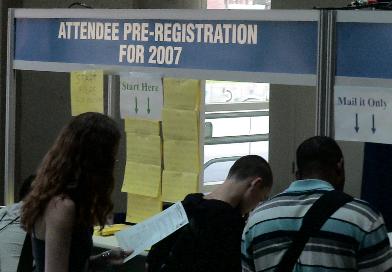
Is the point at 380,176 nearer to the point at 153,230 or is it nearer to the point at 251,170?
the point at 251,170

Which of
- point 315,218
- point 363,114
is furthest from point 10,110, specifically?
point 315,218

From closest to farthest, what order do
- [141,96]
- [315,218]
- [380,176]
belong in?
[315,218] < [141,96] < [380,176]

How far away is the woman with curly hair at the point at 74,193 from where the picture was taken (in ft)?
9.88

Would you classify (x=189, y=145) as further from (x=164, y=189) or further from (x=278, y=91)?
(x=278, y=91)

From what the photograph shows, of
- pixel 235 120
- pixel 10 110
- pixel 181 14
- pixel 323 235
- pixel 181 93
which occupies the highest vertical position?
pixel 181 14

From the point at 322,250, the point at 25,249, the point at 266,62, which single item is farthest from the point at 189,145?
the point at 322,250

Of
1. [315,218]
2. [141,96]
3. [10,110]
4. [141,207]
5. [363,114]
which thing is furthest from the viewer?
[10,110]

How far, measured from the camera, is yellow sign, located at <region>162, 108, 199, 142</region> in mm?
4297

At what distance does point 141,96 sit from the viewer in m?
4.57

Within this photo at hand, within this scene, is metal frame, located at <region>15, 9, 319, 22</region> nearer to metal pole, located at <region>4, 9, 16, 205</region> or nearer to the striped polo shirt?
metal pole, located at <region>4, 9, 16, 205</region>

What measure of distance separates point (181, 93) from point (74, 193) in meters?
1.40

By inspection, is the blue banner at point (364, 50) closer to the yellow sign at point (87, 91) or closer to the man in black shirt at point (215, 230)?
the man in black shirt at point (215, 230)

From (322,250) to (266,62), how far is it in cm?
124

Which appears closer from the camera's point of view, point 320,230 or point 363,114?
point 320,230
